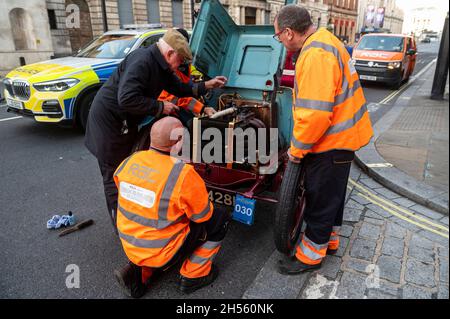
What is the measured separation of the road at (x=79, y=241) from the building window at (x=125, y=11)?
742 inches

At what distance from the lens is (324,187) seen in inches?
90.0

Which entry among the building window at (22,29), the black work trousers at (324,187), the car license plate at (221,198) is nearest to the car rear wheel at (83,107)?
the car license plate at (221,198)

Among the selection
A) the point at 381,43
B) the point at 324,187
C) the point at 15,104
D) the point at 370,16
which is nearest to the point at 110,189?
the point at 324,187

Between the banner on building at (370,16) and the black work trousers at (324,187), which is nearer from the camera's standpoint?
the black work trousers at (324,187)

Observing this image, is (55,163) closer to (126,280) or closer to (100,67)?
(100,67)

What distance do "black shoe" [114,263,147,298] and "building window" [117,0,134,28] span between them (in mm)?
21766

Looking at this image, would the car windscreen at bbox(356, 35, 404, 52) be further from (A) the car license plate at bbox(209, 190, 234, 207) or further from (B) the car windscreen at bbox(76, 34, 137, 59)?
(A) the car license plate at bbox(209, 190, 234, 207)

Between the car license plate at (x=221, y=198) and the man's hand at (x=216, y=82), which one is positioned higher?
the man's hand at (x=216, y=82)

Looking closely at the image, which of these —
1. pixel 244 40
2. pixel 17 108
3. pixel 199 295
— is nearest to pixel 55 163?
pixel 17 108

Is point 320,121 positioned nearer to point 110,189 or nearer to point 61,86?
point 110,189

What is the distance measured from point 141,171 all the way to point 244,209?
3.09ft

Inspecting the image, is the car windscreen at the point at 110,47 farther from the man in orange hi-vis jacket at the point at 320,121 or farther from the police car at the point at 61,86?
the man in orange hi-vis jacket at the point at 320,121

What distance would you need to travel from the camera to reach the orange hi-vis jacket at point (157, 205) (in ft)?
6.60

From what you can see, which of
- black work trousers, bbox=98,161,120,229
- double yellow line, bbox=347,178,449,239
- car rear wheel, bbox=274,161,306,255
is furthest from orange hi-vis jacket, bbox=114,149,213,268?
double yellow line, bbox=347,178,449,239
